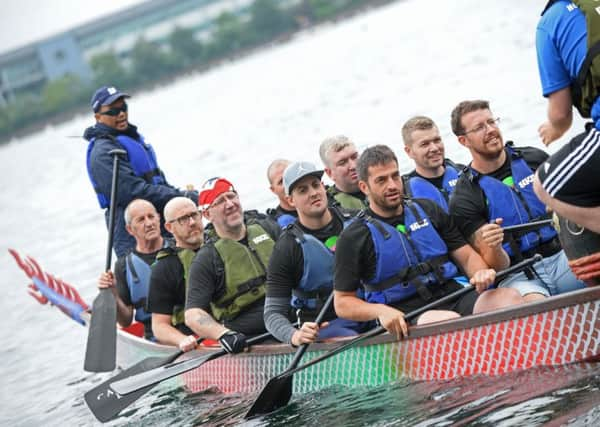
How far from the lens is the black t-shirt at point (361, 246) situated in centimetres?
573

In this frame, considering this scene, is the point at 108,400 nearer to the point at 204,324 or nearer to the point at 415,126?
the point at 204,324

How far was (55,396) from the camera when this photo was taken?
10250mm

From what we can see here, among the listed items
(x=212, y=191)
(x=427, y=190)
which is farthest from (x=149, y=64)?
(x=427, y=190)

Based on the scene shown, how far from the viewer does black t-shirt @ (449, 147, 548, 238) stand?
5938mm

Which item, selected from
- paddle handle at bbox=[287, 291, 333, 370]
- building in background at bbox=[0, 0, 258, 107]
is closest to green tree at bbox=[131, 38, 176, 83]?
building in background at bbox=[0, 0, 258, 107]

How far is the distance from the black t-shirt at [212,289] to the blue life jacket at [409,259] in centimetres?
152

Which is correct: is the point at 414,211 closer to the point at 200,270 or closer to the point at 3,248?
the point at 200,270

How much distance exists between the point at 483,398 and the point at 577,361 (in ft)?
1.90

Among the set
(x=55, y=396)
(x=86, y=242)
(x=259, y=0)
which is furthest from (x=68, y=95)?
(x=55, y=396)

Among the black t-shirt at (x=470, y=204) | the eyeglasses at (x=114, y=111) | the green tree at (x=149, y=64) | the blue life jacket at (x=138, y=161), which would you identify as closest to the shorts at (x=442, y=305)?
the black t-shirt at (x=470, y=204)

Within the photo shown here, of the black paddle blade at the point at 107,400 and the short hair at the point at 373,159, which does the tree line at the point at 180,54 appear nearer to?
the black paddle blade at the point at 107,400

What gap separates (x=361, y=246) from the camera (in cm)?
573

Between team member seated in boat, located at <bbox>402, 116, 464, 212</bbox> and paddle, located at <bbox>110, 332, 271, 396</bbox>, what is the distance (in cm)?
153

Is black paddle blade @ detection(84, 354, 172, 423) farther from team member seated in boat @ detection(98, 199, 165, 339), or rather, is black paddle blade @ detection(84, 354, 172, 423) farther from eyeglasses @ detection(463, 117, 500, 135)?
eyeglasses @ detection(463, 117, 500, 135)
